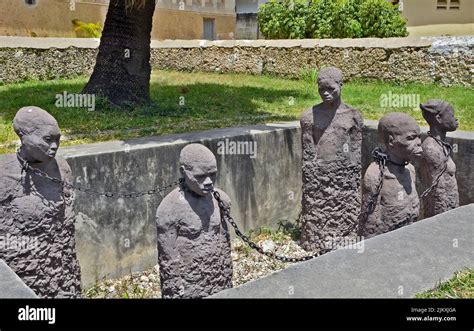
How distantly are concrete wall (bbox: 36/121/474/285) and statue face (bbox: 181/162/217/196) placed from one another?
1.78 meters

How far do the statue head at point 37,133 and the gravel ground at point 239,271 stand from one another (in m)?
2.04

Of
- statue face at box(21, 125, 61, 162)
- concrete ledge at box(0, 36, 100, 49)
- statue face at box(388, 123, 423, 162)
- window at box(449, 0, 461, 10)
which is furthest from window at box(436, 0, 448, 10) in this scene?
statue face at box(21, 125, 61, 162)

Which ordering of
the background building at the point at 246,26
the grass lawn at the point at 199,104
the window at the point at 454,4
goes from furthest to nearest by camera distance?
the background building at the point at 246,26, the window at the point at 454,4, the grass lawn at the point at 199,104

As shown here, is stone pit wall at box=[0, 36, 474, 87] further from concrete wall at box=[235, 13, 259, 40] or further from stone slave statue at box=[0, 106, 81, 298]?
stone slave statue at box=[0, 106, 81, 298]

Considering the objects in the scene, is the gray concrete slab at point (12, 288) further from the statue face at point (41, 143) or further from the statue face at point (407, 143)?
the statue face at point (407, 143)

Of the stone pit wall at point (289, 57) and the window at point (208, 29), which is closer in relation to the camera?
the stone pit wall at point (289, 57)

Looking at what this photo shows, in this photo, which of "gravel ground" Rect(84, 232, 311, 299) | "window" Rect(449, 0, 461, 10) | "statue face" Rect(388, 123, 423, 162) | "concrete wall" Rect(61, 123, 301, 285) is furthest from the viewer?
"window" Rect(449, 0, 461, 10)

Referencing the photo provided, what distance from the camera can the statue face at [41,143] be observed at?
3.75 meters

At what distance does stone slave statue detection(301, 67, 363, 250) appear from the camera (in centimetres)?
577

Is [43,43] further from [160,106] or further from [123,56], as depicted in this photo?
[160,106]
